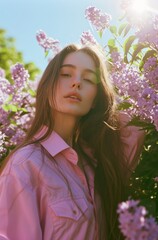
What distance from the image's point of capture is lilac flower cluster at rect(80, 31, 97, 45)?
2865 millimetres

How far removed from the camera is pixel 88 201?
2301mm

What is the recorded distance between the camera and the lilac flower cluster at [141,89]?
6.54 ft

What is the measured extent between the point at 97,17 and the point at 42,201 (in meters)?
1.23

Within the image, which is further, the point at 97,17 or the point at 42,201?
the point at 97,17

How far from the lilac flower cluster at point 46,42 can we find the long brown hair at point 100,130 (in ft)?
2.27

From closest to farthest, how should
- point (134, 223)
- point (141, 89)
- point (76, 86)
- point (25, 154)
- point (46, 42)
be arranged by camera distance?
point (134, 223) < point (141, 89) < point (25, 154) < point (76, 86) < point (46, 42)

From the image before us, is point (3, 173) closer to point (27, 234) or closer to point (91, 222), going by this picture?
point (27, 234)

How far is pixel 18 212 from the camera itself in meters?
2.13

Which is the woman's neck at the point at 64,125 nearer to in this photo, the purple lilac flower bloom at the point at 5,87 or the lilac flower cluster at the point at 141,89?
the lilac flower cluster at the point at 141,89

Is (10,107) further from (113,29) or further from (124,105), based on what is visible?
(124,105)

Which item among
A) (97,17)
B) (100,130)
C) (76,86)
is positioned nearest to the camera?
(76,86)

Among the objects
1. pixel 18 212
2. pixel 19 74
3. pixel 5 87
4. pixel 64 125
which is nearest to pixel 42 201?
pixel 18 212

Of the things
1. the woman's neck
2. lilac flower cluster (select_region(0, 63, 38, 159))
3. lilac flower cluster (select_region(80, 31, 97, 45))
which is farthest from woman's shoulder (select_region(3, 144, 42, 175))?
lilac flower cluster (select_region(0, 63, 38, 159))

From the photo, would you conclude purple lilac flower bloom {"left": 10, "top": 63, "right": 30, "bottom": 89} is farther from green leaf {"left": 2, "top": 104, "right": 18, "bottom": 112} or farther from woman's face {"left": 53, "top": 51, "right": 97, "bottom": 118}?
woman's face {"left": 53, "top": 51, "right": 97, "bottom": 118}
